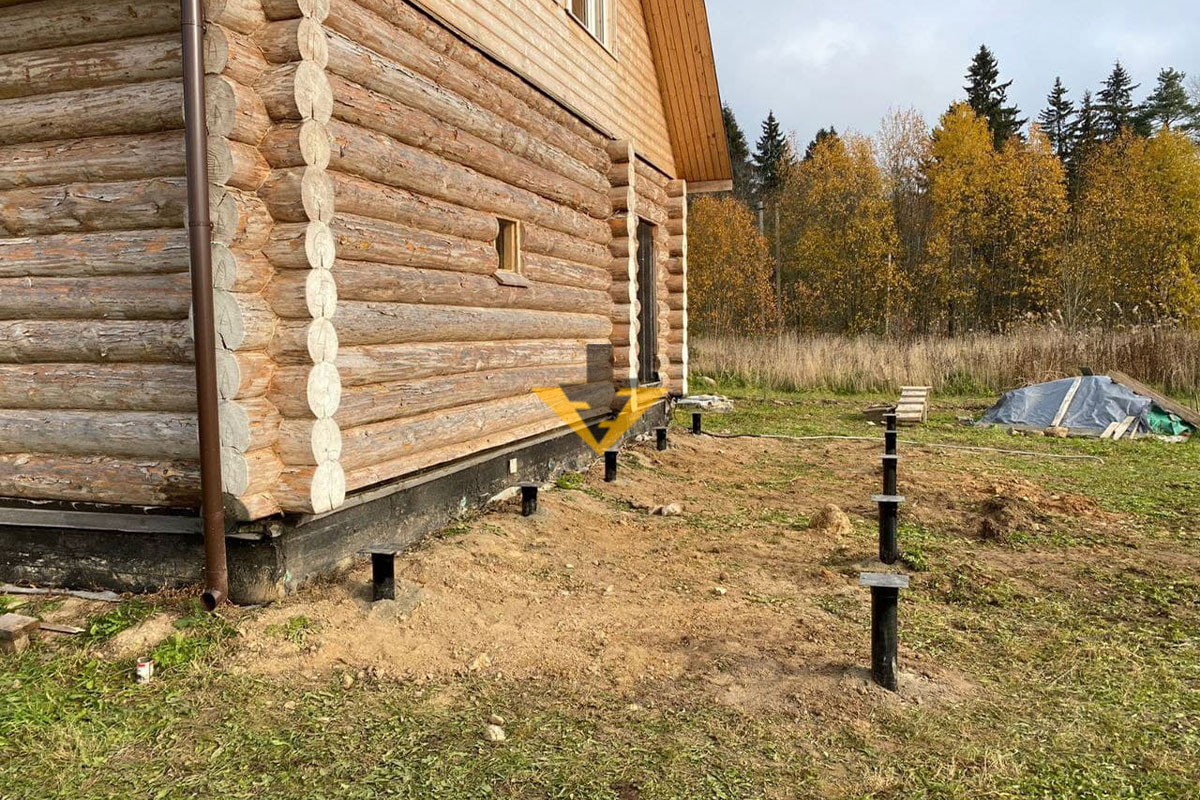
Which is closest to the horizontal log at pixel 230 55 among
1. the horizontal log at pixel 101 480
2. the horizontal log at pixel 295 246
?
the horizontal log at pixel 295 246

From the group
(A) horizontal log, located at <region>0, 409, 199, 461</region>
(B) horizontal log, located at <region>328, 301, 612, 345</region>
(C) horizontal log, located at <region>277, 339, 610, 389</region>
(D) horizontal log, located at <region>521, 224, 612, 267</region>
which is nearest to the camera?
(A) horizontal log, located at <region>0, 409, 199, 461</region>

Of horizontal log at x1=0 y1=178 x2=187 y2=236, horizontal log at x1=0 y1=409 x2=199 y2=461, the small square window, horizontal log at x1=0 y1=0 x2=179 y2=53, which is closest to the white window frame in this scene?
the small square window

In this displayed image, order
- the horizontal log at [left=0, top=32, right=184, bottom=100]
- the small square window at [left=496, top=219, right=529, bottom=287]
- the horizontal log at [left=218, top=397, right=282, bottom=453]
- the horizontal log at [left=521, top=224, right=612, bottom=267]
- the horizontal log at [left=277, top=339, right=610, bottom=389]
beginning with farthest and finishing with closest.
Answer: the horizontal log at [left=521, top=224, right=612, bottom=267] < the small square window at [left=496, top=219, right=529, bottom=287] < the horizontal log at [left=277, top=339, right=610, bottom=389] < the horizontal log at [left=0, top=32, right=184, bottom=100] < the horizontal log at [left=218, top=397, right=282, bottom=453]

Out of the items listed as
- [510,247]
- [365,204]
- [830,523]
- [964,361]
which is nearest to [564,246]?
[510,247]

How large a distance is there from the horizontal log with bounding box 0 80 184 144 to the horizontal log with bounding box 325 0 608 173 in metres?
1.07

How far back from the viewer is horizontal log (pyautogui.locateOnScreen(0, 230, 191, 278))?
4.48 meters

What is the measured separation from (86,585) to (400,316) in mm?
2487

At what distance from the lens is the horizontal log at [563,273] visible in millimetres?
7672

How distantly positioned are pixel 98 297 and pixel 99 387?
1.73 feet

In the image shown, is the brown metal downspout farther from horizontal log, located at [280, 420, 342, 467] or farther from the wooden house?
horizontal log, located at [280, 420, 342, 467]

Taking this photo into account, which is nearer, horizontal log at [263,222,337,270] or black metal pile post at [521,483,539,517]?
horizontal log at [263,222,337,270]

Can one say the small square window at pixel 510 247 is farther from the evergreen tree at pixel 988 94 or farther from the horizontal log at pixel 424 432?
the evergreen tree at pixel 988 94

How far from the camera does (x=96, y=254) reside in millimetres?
4625

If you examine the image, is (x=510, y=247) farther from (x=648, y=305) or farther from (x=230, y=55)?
(x=648, y=305)
